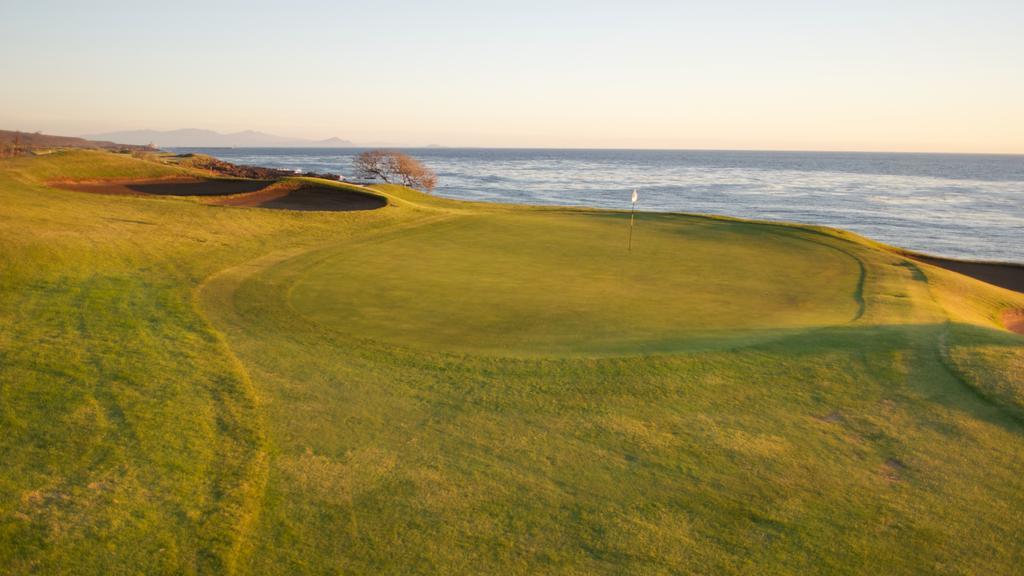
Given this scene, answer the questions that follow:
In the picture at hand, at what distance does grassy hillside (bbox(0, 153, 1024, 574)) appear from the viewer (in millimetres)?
5590

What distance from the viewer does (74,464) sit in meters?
6.55

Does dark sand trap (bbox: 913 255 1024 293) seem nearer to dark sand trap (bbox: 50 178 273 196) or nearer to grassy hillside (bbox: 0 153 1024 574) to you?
grassy hillside (bbox: 0 153 1024 574)

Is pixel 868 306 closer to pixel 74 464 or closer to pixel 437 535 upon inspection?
pixel 437 535

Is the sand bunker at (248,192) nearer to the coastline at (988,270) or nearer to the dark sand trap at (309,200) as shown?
the dark sand trap at (309,200)

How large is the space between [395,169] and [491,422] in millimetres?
56393

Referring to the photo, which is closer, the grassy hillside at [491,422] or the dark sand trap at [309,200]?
the grassy hillside at [491,422]

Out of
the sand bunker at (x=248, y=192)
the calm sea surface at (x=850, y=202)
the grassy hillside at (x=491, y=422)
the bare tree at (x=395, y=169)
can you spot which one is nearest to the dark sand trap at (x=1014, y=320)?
the grassy hillside at (x=491, y=422)

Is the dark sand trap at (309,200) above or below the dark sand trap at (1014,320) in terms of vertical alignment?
above

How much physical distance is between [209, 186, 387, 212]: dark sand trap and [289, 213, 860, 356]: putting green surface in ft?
22.5

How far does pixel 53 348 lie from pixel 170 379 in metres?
2.31

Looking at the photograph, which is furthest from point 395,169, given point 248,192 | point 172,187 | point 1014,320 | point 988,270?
point 1014,320

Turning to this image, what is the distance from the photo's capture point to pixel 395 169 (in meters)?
61.6

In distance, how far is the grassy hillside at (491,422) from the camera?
18.3ft

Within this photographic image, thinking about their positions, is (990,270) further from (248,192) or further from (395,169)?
(395,169)
